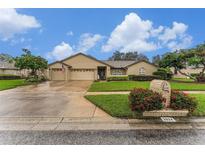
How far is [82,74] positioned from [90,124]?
26.2 meters

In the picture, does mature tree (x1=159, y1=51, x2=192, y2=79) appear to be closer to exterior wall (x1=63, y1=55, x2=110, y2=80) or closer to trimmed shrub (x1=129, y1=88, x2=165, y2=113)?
exterior wall (x1=63, y1=55, x2=110, y2=80)

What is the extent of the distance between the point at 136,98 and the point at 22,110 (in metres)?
4.64

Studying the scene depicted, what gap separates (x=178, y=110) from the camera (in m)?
7.00

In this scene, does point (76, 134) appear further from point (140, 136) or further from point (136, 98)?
point (136, 98)

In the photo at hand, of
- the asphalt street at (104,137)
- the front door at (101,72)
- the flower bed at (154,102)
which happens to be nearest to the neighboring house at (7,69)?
the front door at (101,72)

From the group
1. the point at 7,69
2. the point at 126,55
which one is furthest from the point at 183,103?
the point at 126,55

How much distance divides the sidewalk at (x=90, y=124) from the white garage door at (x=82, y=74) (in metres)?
25.1

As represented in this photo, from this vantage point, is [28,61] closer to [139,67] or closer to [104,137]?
[139,67]

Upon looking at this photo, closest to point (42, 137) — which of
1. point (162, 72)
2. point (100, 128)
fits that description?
point (100, 128)

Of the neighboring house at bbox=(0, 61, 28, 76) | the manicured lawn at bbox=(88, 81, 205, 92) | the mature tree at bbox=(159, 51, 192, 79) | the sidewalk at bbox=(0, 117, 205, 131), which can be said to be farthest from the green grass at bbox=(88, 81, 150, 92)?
the neighboring house at bbox=(0, 61, 28, 76)

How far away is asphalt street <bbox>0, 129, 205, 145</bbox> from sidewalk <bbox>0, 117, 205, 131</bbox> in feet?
1.18

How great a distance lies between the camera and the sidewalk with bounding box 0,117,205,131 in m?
5.66
